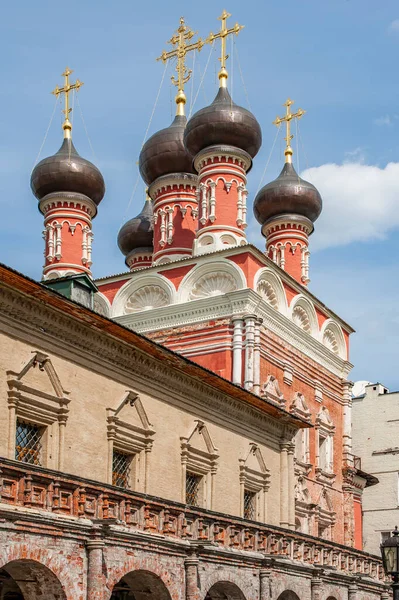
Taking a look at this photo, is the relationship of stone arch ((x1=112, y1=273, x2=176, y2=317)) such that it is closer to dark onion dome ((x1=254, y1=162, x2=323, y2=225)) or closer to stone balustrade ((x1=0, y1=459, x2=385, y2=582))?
dark onion dome ((x1=254, y1=162, x2=323, y2=225))

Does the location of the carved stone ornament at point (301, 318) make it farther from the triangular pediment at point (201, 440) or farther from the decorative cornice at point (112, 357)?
the triangular pediment at point (201, 440)

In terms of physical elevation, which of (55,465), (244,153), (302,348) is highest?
(244,153)

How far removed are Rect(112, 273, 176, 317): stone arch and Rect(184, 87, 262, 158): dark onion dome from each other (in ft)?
13.0

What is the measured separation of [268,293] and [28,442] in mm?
13738

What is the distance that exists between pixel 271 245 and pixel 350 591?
1474 centimetres

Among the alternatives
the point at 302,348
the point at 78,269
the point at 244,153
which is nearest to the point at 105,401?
the point at 302,348

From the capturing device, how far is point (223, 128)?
27.6 meters

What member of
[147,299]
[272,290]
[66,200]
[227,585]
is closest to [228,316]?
[272,290]

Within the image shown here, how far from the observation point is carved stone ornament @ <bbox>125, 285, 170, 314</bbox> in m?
26.7

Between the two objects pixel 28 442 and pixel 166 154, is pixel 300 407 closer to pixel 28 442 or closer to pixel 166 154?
pixel 166 154

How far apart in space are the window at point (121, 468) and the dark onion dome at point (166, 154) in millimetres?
16715

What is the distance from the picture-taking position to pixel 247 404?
58.5ft

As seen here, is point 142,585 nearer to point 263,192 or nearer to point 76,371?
point 76,371

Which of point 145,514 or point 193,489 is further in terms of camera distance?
point 193,489
